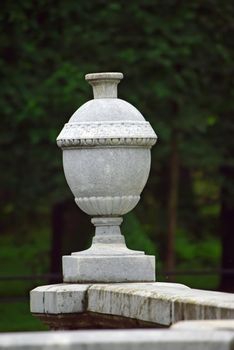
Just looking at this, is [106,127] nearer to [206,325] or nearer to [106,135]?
[106,135]

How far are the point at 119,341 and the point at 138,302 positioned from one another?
3729 millimetres

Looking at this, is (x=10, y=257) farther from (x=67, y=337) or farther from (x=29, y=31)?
(x=67, y=337)

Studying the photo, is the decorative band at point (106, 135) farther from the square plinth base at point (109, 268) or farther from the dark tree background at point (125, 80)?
the dark tree background at point (125, 80)

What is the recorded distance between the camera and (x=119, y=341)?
5965 millimetres

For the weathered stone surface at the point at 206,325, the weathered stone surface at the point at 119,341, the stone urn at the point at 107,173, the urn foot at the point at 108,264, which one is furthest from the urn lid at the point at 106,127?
the weathered stone surface at the point at 119,341

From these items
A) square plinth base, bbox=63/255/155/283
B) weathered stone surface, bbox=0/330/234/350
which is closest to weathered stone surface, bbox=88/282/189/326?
square plinth base, bbox=63/255/155/283

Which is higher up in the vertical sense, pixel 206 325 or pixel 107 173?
pixel 107 173

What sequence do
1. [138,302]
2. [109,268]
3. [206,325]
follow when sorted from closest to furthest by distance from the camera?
[206,325], [138,302], [109,268]

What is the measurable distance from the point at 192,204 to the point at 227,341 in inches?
809

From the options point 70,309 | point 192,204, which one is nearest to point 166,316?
point 70,309

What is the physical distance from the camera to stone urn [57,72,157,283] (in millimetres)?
10883

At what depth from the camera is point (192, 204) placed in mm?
26609

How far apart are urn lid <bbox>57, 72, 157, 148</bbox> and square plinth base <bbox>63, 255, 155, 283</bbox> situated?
0.92m

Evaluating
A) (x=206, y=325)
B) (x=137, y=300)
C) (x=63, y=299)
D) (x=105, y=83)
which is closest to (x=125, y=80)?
(x=105, y=83)
